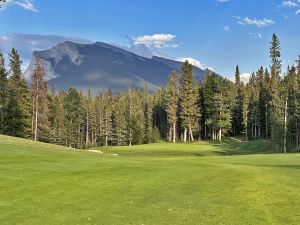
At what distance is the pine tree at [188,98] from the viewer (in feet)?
383

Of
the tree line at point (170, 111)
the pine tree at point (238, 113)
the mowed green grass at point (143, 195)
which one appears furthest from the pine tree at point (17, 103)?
the pine tree at point (238, 113)

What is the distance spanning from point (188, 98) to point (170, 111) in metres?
6.66

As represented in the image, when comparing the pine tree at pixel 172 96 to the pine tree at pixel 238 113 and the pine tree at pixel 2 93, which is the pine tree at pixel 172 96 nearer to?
the pine tree at pixel 238 113

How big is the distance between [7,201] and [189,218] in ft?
22.9

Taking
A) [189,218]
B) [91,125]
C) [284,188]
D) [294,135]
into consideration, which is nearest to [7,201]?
[189,218]

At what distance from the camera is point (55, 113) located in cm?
12681

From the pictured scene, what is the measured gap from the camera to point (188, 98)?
4619 inches

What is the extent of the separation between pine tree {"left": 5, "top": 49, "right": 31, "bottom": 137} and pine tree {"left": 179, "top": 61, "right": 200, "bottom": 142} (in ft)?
150

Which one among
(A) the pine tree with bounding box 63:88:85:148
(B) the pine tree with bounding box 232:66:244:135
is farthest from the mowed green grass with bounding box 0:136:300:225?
(B) the pine tree with bounding box 232:66:244:135

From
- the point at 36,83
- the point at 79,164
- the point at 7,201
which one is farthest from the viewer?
the point at 36,83

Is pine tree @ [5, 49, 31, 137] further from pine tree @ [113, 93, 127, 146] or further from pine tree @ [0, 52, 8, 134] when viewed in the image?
pine tree @ [113, 93, 127, 146]

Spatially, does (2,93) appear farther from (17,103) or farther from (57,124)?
(57,124)

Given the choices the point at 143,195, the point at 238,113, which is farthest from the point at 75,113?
the point at 143,195

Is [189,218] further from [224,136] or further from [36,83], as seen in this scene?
[224,136]
